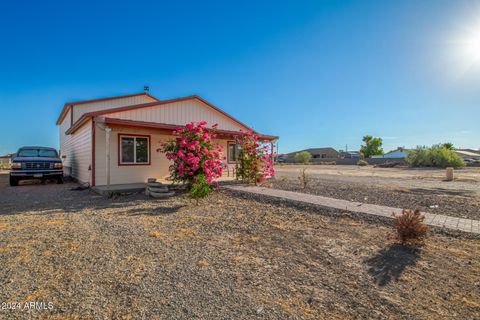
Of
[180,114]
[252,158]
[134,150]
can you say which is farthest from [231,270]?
[180,114]

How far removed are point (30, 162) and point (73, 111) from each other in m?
6.39

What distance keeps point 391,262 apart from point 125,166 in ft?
30.9

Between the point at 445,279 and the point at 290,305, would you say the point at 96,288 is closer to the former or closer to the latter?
the point at 290,305

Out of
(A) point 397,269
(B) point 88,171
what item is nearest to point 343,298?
(A) point 397,269

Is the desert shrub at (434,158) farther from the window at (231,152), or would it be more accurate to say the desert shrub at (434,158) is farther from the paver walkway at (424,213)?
the paver walkway at (424,213)

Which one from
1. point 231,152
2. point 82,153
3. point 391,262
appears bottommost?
point 391,262

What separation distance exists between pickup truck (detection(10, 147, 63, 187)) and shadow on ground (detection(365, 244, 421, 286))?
13.1 m

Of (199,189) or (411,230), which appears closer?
(411,230)

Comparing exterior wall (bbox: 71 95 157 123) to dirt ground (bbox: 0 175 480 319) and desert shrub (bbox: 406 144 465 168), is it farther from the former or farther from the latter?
desert shrub (bbox: 406 144 465 168)

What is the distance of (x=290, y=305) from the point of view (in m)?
2.13

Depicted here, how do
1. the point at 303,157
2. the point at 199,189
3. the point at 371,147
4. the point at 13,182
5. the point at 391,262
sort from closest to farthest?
the point at 391,262 < the point at 199,189 < the point at 13,182 < the point at 303,157 < the point at 371,147

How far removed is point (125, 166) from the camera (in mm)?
9391

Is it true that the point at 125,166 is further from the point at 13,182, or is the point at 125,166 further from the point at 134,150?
the point at 13,182

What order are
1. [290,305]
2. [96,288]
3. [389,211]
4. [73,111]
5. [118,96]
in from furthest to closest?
[118,96], [73,111], [389,211], [96,288], [290,305]
